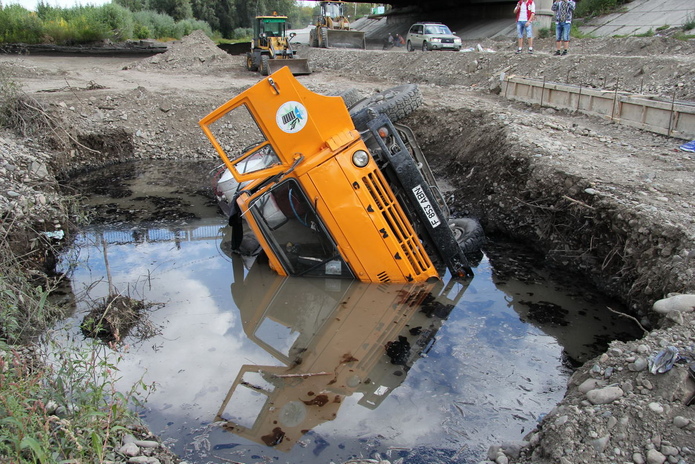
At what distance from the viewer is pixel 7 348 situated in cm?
373

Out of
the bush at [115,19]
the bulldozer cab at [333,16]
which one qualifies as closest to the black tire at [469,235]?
the bulldozer cab at [333,16]

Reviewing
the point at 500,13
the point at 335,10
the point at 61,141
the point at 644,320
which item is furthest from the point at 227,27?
the point at 644,320

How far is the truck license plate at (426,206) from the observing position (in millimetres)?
5844

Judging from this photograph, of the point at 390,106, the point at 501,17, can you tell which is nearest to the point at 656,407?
A: the point at 390,106

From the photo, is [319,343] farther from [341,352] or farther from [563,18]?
[563,18]

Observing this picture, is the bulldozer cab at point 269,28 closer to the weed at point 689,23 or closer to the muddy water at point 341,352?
the weed at point 689,23

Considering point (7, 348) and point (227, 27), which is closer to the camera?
point (7, 348)

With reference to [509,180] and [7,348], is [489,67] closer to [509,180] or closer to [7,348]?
[509,180]

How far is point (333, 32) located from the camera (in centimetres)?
2623

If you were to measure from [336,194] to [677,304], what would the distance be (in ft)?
10.5

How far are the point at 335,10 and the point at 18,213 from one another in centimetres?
2458

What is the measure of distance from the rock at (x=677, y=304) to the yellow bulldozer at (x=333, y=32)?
2406cm

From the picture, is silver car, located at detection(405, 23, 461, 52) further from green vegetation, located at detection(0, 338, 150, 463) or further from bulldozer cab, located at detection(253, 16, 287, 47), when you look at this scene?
green vegetation, located at detection(0, 338, 150, 463)

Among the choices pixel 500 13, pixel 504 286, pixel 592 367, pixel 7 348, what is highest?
pixel 500 13
